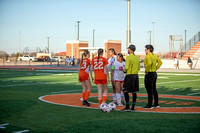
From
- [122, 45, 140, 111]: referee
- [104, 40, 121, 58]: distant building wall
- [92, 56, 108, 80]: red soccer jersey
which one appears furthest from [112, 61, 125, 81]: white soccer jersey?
[104, 40, 121, 58]: distant building wall

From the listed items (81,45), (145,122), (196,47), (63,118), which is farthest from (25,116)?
(81,45)

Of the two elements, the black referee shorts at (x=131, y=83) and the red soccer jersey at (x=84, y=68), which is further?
the red soccer jersey at (x=84, y=68)

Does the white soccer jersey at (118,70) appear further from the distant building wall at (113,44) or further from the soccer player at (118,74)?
the distant building wall at (113,44)

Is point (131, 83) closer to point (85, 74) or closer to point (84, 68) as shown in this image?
point (85, 74)

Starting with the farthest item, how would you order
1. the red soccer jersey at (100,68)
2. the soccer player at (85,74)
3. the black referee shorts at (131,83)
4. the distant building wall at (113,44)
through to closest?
the distant building wall at (113,44) → the soccer player at (85,74) → the red soccer jersey at (100,68) → the black referee shorts at (131,83)

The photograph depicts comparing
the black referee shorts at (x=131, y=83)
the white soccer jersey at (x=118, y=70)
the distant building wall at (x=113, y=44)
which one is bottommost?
the black referee shorts at (x=131, y=83)

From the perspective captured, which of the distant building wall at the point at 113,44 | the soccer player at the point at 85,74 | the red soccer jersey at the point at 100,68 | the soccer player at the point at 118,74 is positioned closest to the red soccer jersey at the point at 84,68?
the soccer player at the point at 85,74

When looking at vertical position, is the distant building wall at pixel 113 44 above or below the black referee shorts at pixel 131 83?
above

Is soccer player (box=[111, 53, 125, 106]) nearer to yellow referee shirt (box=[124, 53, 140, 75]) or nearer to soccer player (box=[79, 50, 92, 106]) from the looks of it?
soccer player (box=[79, 50, 92, 106])

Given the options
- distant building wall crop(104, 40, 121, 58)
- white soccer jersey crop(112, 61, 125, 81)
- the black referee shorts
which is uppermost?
distant building wall crop(104, 40, 121, 58)

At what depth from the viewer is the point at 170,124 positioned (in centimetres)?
661

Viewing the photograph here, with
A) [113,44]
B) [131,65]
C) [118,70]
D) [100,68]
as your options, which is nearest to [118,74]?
[118,70]

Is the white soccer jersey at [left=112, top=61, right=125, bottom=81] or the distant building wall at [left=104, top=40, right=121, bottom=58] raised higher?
the distant building wall at [left=104, top=40, right=121, bottom=58]

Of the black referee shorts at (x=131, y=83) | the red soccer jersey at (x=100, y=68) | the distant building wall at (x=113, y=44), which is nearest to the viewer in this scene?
the black referee shorts at (x=131, y=83)
